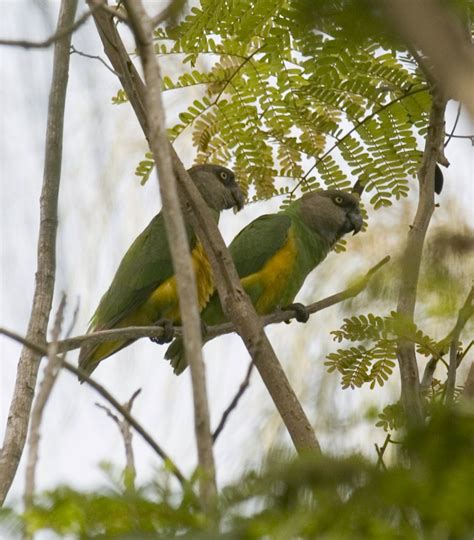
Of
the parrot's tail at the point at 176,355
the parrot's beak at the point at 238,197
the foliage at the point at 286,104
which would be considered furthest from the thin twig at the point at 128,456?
the parrot's beak at the point at 238,197

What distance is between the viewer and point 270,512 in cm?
92

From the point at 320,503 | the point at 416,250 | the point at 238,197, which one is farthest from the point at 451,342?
the point at 238,197

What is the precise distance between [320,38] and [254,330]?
871mm

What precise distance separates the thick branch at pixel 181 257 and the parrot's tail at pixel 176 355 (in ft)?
10.2

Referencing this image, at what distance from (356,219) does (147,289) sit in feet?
3.60

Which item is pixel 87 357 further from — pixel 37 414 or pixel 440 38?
pixel 440 38

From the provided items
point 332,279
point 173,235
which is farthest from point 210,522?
point 332,279

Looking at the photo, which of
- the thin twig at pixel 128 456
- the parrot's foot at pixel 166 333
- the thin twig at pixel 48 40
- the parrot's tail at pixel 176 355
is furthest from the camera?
the parrot's tail at pixel 176 355

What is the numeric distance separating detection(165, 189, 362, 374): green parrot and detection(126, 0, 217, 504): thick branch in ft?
11.0

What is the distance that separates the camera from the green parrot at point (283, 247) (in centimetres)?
485

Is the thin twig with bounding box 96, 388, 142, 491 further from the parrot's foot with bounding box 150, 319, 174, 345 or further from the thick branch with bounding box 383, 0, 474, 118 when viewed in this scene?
the parrot's foot with bounding box 150, 319, 174, 345

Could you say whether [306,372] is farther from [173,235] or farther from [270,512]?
[270,512]

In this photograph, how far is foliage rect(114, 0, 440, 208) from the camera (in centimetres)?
319

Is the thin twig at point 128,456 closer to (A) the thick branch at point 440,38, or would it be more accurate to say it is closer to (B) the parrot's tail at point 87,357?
(A) the thick branch at point 440,38
